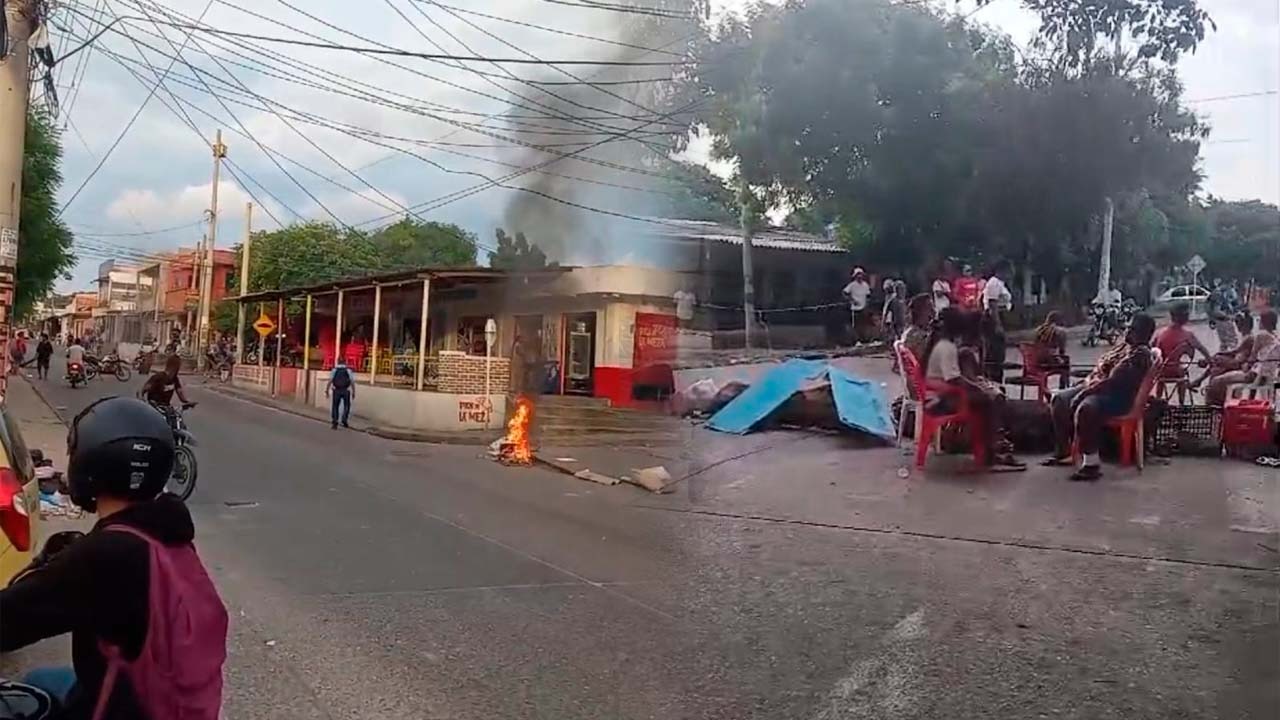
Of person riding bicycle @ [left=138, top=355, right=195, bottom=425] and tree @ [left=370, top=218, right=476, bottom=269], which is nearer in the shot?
person riding bicycle @ [left=138, top=355, right=195, bottom=425]

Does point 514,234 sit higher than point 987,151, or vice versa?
point 987,151

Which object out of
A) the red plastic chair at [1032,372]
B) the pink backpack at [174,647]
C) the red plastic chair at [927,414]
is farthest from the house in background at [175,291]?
the red plastic chair at [1032,372]

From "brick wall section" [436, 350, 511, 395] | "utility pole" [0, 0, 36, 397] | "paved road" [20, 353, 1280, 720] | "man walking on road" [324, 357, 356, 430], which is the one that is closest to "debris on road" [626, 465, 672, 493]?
"paved road" [20, 353, 1280, 720]

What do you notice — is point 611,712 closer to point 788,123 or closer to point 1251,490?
point 788,123

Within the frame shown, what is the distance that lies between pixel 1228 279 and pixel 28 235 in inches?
A: 148

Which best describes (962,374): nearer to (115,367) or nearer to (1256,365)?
(1256,365)

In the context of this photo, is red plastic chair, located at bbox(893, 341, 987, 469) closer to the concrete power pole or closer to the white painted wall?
the concrete power pole

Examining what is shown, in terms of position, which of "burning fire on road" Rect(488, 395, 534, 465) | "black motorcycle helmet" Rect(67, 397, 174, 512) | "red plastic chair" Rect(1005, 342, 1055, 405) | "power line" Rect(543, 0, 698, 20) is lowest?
"burning fire on road" Rect(488, 395, 534, 465)

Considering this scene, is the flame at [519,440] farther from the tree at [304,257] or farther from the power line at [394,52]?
the power line at [394,52]

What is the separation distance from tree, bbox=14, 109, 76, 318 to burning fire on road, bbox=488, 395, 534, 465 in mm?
1359

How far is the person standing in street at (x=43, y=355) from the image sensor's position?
2869 mm

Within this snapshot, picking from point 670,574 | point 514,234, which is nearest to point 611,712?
point 670,574

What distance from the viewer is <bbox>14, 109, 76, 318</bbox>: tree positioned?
2637 mm

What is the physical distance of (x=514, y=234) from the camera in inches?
129
